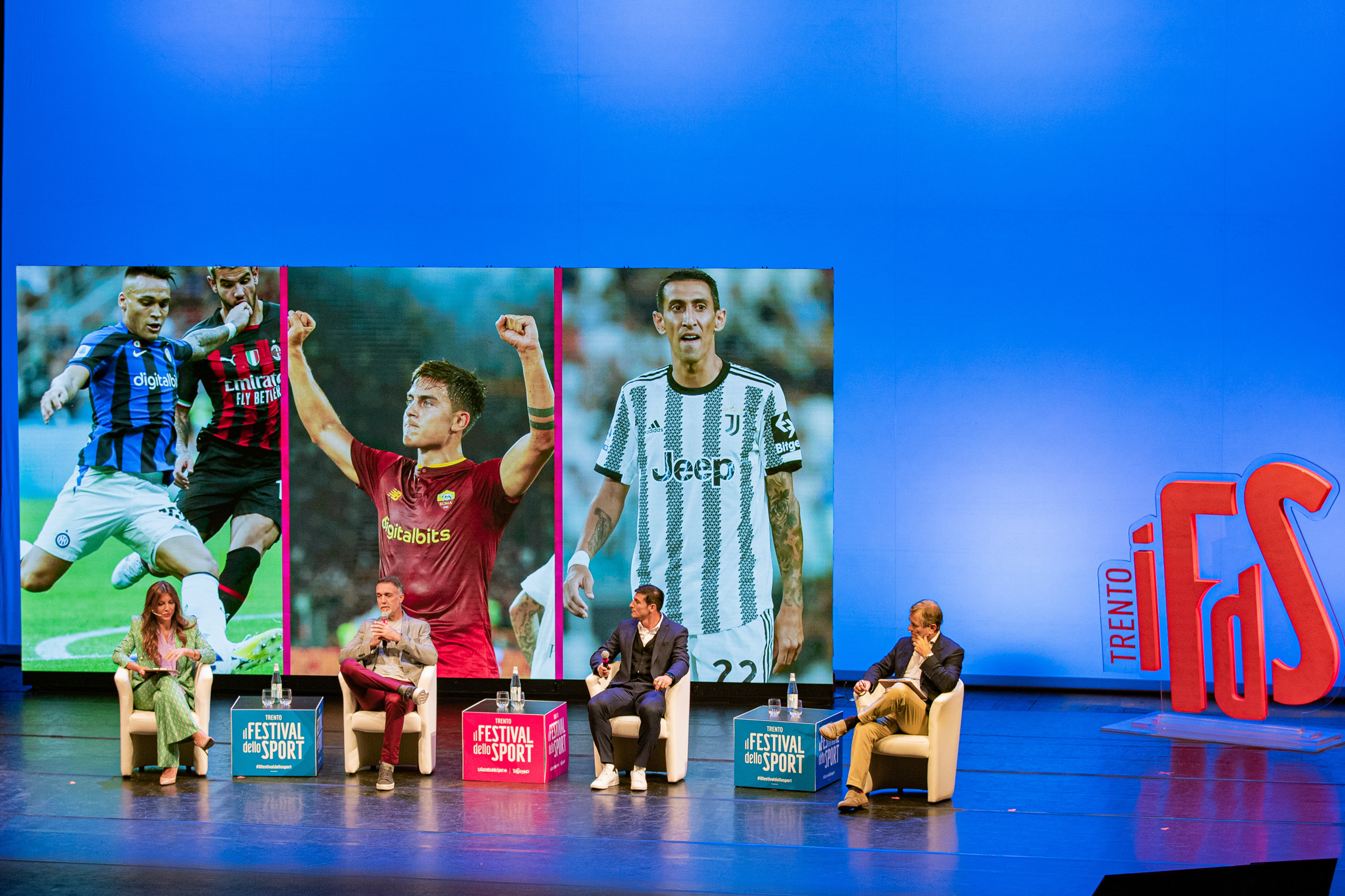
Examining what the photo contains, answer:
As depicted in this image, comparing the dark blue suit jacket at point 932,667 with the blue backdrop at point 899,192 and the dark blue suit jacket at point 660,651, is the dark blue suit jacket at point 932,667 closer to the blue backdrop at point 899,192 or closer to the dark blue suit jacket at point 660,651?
the dark blue suit jacket at point 660,651

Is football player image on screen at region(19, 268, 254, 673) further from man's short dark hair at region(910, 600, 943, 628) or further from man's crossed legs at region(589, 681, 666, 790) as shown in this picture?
man's short dark hair at region(910, 600, 943, 628)

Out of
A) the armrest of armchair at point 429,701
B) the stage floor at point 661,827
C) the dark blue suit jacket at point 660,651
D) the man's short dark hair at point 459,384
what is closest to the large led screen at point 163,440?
the man's short dark hair at point 459,384

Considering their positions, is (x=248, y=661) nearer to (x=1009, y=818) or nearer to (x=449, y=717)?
(x=449, y=717)

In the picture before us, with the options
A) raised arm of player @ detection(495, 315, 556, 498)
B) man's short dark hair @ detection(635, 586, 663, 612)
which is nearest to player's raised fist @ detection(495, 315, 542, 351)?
raised arm of player @ detection(495, 315, 556, 498)

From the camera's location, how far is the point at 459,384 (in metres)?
9.45

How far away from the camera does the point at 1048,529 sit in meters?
10.0

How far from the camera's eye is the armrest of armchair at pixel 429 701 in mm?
7301

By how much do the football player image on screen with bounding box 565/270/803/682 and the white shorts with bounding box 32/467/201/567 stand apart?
2.85m

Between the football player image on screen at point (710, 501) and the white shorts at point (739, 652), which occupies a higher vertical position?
the football player image on screen at point (710, 501)

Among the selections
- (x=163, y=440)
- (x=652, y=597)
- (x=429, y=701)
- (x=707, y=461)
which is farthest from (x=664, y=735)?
(x=163, y=440)

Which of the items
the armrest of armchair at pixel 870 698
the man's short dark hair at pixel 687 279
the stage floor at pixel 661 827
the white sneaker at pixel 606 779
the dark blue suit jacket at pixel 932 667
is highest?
the man's short dark hair at pixel 687 279

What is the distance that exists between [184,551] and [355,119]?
11.5 feet

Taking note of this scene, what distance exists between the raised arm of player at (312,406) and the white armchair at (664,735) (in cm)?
314

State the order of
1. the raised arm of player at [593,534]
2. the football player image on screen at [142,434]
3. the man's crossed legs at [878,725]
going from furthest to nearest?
the football player image on screen at [142,434] → the raised arm of player at [593,534] → the man's crossed legs at [878,725]
